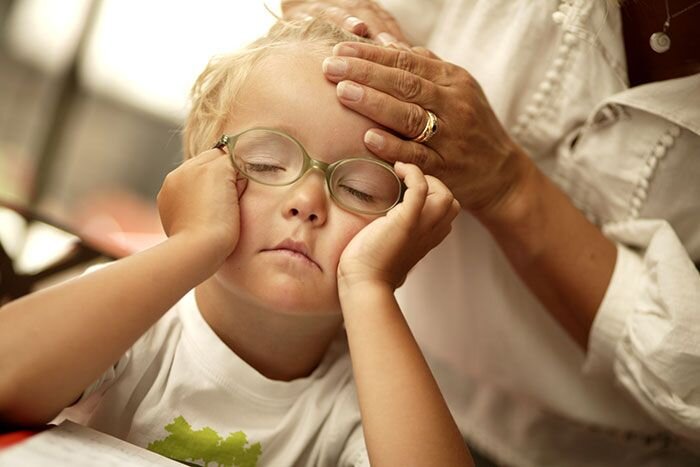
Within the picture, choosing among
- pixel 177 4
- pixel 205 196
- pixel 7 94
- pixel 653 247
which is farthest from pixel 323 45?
pixel 7 94

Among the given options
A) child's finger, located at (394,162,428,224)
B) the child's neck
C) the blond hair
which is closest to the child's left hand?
child's finger, located at (394,162,428,224)

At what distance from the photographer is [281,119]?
779mm

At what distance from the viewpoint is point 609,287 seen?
1.03m

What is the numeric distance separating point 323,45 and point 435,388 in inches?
17.8

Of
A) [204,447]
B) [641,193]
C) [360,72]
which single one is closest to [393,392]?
[204,447]

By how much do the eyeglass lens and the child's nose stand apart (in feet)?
0.03

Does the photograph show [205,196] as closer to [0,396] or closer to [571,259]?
[0,396]

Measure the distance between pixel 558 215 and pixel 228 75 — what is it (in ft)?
1.82

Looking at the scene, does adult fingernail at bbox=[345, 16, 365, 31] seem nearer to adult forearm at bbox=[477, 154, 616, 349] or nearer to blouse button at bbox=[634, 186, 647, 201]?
adult forearm at bbox=[477, 154, 616, 349]

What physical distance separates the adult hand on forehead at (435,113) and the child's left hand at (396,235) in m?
0.06

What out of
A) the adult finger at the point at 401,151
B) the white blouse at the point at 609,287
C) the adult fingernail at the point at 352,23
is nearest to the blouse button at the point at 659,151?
the white blouse at the point at 609,287

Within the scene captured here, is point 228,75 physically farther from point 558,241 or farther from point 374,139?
point 558,241

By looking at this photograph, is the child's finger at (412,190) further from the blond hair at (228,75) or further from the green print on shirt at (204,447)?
the green print on shirt at (204,447)

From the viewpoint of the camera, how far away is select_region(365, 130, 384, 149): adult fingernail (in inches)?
30.8
